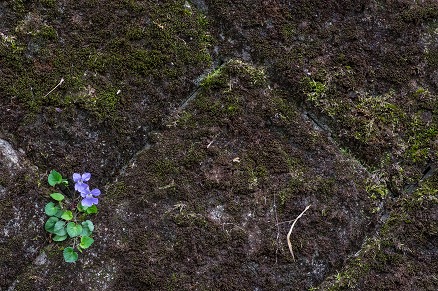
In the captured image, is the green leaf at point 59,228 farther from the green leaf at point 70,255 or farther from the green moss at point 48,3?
the green moss at point 48,3

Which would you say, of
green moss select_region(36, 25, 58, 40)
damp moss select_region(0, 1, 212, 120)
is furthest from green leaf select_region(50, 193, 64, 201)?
green moss select_region(36, 25, 58, 40)

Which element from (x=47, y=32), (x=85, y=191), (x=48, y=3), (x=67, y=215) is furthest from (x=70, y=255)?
(x=48, y=3)

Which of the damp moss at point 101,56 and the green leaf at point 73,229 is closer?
the green leaf at point 73,229

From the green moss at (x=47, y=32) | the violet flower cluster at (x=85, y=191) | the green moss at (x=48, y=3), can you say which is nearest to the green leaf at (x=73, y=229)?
the violet flower cluster at (x=85, y=191)

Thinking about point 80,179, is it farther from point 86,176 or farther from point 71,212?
point 71,212

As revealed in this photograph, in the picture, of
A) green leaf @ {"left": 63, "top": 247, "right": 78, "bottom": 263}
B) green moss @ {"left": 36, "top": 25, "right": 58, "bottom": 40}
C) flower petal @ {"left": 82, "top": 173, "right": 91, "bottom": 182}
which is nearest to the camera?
green leaf @ {"left": 63, "top": 247, "right": 78, "bottom": 263}

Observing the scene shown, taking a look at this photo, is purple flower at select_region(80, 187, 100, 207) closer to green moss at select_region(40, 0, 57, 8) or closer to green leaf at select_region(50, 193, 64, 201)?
green leaf at select_region(50, 193, 64, 201)

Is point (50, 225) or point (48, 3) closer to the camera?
point (50, 225)
